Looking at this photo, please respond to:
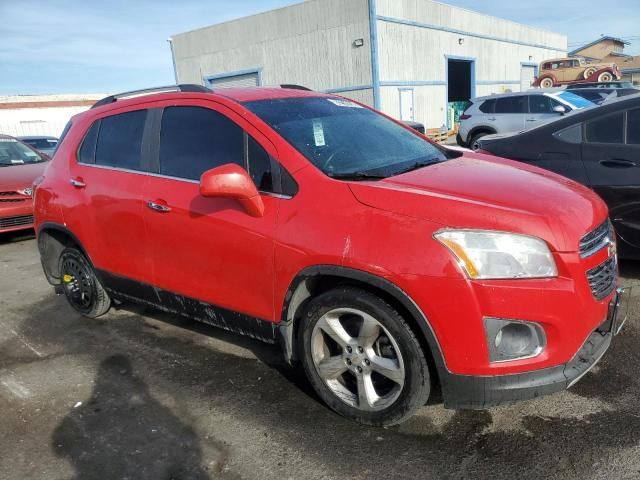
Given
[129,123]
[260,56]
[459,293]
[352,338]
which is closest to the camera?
[459,293]

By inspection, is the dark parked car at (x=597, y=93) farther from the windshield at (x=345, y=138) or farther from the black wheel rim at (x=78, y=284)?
the black wheel rim at (x=78, y=284)

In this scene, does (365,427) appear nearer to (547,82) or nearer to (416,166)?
(416,166)

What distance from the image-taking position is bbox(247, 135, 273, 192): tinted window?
2.88m

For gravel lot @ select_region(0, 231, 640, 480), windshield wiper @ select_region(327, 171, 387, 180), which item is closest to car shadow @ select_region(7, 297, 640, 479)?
gravel lot @ select_region(0, 231, 640, 480)

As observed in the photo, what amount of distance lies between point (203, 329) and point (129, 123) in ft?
5.63

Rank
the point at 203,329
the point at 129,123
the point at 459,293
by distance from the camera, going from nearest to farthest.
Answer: the point at 459,293 → the point at 129,123 → the point at 203,329

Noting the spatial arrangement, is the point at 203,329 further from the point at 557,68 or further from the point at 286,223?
the point at 557,68

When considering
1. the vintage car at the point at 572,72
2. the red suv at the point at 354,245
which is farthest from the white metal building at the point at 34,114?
the red suv at the point at 354,245

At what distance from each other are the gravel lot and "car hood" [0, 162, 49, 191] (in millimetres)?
4773

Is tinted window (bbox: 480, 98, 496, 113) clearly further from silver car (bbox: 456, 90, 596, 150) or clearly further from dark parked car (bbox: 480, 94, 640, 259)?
dark parked car (bbox: 480, 94, 640, 259)

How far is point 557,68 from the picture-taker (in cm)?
2952

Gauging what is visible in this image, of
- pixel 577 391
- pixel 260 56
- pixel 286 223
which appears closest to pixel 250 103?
pixel 286 223

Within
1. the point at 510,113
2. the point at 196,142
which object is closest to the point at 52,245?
the point at 196,142

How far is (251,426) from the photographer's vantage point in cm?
283
